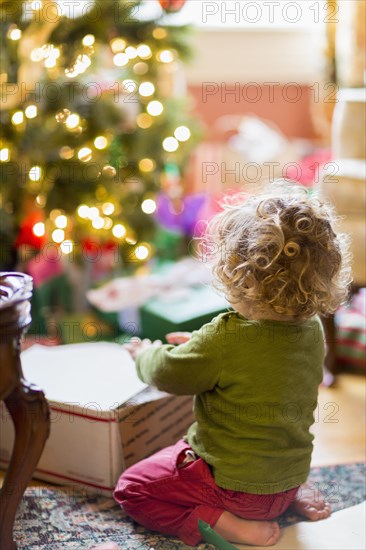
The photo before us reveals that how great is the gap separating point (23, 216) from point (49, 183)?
0.38 feet

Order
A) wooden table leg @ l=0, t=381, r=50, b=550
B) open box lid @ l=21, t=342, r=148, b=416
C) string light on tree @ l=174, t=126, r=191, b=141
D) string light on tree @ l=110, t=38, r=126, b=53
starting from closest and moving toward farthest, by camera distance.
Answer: wooden table leg @ l=0, t=381, r=50, b=550, open box lid @ l=21, t=342, r=148, b=416, string light on tree @ l=110, t=38, r=126, b=53, string light on tree @ l=174, t=126, r=191, b=141

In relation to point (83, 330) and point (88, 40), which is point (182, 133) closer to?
point (88, 40)

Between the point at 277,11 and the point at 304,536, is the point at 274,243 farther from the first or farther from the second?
the point at 277,11

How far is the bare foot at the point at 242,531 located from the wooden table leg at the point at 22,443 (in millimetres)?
365

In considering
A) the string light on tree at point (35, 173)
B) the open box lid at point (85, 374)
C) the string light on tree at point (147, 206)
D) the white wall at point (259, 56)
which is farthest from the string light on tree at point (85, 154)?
the white wall at point (259, 56)

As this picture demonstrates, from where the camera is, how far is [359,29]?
9.94ft

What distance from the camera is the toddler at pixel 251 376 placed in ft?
4.39

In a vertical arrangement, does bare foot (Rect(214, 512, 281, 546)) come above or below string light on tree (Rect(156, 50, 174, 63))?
below

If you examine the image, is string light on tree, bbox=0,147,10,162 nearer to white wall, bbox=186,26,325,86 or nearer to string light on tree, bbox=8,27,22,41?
string light on tree, bbox=8,27,22,41

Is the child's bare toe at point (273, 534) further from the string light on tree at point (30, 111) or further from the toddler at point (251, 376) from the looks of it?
the string light on tree at point (30, 111)

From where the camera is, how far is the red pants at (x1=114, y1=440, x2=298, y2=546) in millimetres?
1422

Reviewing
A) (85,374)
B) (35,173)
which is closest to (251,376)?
(85,374)

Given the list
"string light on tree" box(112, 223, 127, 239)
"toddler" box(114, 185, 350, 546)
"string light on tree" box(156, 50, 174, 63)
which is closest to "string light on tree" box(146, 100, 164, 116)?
"string light on tree" box(156, 50, 174, 63)

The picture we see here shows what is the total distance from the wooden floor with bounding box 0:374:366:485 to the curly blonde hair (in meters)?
0.54
